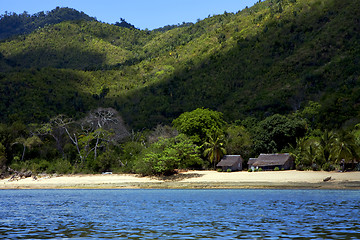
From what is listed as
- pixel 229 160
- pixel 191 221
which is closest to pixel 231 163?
pixel 229 160

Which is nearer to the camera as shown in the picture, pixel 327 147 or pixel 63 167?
pixel 327 147

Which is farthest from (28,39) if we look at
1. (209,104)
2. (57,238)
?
(57,238)

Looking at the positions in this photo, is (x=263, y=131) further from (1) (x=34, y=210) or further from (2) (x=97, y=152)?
(1) (x=34, y=210)

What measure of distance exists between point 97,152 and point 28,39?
114 metres

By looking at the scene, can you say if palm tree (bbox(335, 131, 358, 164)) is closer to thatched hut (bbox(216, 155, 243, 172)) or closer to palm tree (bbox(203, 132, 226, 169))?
thatched hut (bbox(216, 155, 243, 172))

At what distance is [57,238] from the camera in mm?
17016

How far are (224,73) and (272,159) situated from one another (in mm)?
58799

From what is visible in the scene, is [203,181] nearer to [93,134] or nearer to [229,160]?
[229,160]

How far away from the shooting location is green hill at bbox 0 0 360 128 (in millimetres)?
91500

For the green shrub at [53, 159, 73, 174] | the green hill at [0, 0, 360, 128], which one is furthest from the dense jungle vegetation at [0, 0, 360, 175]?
the green hill at [0, 0, 360, 128]

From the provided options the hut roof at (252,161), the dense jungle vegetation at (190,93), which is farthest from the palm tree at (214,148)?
the hut roof at (252,161)

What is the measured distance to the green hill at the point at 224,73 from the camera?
91.5 m

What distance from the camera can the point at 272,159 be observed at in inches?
2280

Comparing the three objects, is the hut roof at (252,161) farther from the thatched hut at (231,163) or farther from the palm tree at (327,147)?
the palm tree at (327,147)
